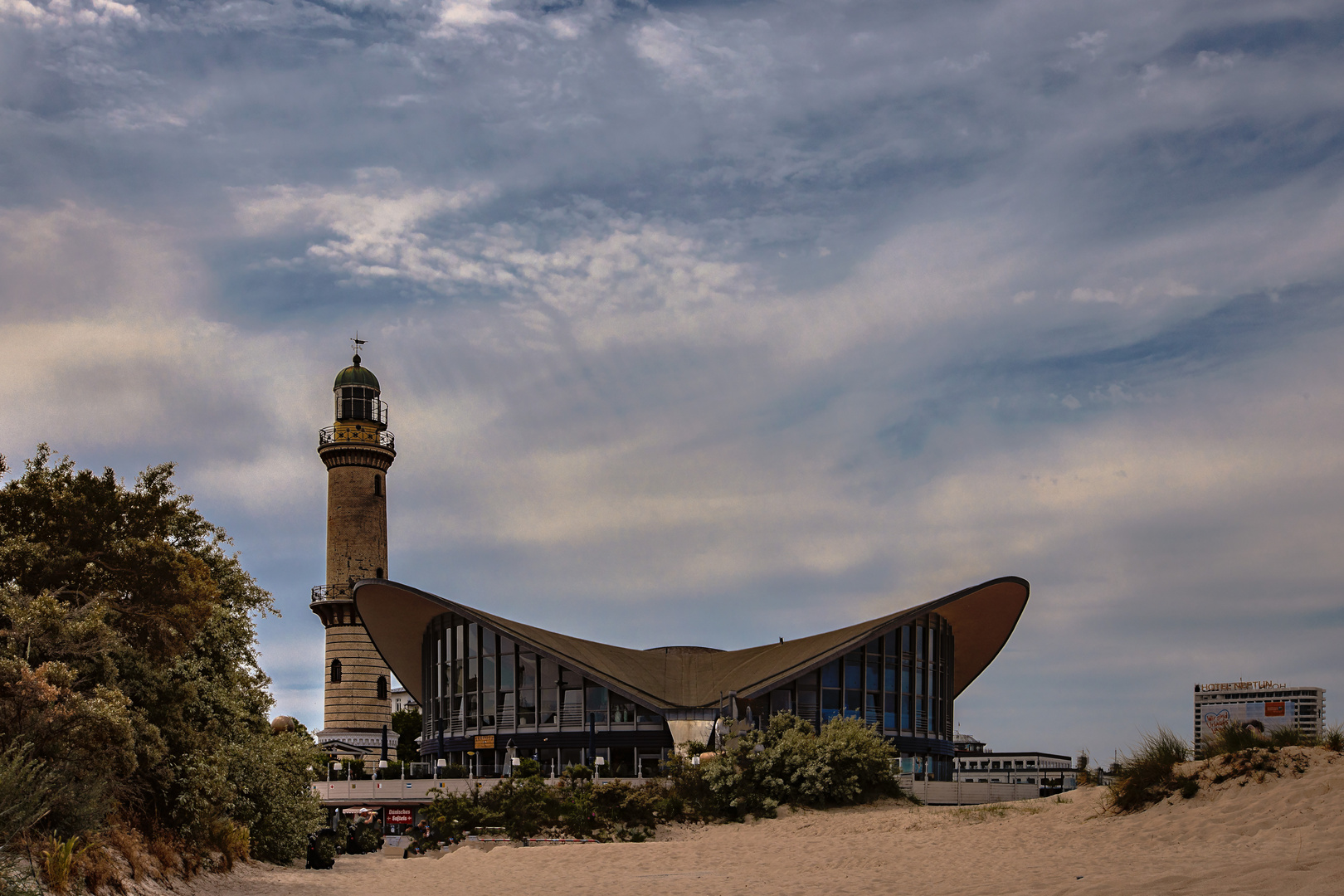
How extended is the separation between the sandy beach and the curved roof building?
19.1 metres

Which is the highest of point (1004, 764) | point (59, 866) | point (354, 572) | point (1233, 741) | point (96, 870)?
point (354, 572)

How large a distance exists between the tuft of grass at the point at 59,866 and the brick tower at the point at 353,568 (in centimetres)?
4675

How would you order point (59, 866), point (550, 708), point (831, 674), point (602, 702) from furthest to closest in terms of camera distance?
point (550, 708), point (831, 674), point (602, 702), point (59, 866)

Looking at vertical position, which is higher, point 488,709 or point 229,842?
point 229,842

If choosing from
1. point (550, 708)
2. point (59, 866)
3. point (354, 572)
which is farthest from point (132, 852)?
point (354, 572)

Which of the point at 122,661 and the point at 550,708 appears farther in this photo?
the point at 550,708

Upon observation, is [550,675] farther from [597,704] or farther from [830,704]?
[830,704]

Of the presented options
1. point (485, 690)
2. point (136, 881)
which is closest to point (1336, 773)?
point (136, 881)

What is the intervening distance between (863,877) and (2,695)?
12127 millimetres

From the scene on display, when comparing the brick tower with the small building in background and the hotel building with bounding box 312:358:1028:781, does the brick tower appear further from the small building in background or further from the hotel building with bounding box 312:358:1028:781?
the small building in background

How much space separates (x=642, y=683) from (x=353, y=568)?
67.2 feet

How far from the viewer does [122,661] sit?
62.0 feet

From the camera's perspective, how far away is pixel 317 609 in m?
61.4

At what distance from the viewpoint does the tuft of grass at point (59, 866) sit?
44.9 feet
